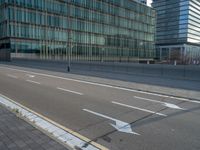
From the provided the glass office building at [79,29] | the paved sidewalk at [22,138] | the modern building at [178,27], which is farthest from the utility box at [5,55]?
the modern building at [178,27]

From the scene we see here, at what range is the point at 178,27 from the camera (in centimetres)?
11256

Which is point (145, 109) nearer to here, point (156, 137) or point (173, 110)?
point (173, 110)

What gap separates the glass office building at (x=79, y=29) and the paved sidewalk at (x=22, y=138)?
102 ft

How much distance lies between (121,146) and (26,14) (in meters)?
58.2

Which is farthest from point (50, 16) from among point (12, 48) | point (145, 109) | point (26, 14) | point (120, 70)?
point (145, 109)

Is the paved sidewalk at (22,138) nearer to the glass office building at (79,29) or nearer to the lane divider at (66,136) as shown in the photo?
the lane divider at (66,136)

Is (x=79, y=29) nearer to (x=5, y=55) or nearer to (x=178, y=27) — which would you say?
(x=5, y=55)

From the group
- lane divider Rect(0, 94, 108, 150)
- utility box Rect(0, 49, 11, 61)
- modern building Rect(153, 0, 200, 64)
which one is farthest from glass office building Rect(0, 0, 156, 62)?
lane divider Rect(0, 94, 108, 150)

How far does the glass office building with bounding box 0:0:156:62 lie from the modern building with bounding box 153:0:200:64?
2041cm

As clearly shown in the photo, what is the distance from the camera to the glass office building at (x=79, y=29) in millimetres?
53719

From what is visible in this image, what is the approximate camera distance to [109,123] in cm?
612

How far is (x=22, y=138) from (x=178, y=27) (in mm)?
121913

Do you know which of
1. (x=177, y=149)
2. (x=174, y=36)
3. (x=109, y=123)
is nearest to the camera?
(x=177, y=149)

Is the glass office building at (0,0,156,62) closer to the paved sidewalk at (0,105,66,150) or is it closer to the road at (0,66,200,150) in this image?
the road at (0,66,200,150)
